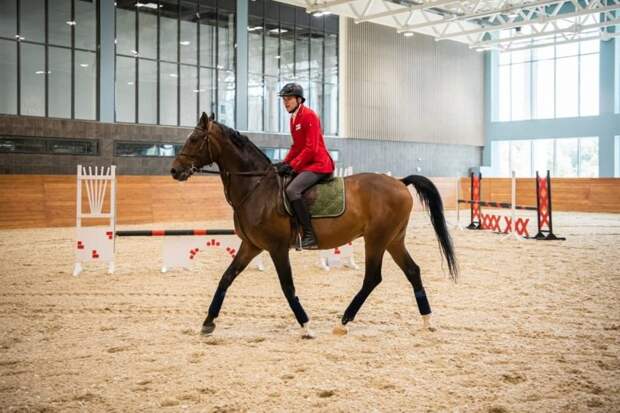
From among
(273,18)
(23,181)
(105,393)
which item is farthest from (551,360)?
(273,18)

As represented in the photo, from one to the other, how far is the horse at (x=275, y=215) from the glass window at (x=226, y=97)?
20744 millimetres

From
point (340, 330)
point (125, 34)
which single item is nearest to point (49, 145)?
point (125, 34)

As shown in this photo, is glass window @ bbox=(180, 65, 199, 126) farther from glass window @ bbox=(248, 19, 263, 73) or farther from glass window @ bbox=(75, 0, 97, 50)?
glass window @ bbox=(75, 0, 97, 50)

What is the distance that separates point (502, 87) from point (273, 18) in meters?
16.7

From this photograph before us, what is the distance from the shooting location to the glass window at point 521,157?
118ft

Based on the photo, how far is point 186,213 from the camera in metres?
20.6

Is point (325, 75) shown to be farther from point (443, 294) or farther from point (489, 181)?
point (443, 294)

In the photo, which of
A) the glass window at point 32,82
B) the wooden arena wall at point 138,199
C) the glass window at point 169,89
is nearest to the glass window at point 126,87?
the glass window at point 169,89

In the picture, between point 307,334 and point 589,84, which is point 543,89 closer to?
point 589,84

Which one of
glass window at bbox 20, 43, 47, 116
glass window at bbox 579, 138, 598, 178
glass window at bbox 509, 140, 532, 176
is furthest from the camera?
glass window at bbox 509, 140, 532, 176

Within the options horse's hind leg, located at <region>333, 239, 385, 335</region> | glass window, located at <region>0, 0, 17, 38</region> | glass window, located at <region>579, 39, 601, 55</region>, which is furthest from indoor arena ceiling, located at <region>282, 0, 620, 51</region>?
horse's hind leg, located at <region>333, 239, 385, 335</region>

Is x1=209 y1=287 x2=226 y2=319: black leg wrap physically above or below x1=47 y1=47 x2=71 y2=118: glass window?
below

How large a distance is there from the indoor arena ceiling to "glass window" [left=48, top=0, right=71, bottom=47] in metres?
10.9

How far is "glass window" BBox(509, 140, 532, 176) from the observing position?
3603 centimetres
